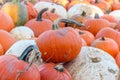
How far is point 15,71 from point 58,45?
1.45ft

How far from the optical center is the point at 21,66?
194 centimetres

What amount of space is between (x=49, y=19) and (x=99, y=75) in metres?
1.82

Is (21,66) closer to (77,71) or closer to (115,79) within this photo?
(77,71)

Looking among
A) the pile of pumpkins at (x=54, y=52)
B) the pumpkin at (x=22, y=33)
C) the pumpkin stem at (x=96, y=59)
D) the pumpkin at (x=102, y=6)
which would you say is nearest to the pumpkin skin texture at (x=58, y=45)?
the pile of pumpkins at (x=54, y=52)

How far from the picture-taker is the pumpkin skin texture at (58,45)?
2283mm

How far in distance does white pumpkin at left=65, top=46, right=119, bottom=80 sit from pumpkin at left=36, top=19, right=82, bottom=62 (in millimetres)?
169

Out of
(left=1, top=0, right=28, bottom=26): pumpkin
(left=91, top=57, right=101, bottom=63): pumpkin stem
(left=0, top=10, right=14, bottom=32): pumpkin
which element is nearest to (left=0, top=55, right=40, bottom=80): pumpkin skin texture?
(left=91, top=57, right=101, bottom=63): pumpkin stem

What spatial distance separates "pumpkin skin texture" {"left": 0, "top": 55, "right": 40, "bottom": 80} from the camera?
1.94 m

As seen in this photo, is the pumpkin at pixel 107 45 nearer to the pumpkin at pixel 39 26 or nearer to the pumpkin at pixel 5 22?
A: the pumpkin at pixel 39 26

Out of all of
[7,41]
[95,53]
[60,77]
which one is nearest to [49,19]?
[7,41]

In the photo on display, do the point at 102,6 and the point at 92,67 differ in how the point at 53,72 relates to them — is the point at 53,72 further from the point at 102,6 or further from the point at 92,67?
the point at 102,6

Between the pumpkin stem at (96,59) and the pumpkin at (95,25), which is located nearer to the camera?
the pumpkin stem at (96,59)

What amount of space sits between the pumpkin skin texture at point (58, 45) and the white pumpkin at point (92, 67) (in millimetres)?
173

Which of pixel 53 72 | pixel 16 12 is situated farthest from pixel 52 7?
pixel 53 72
